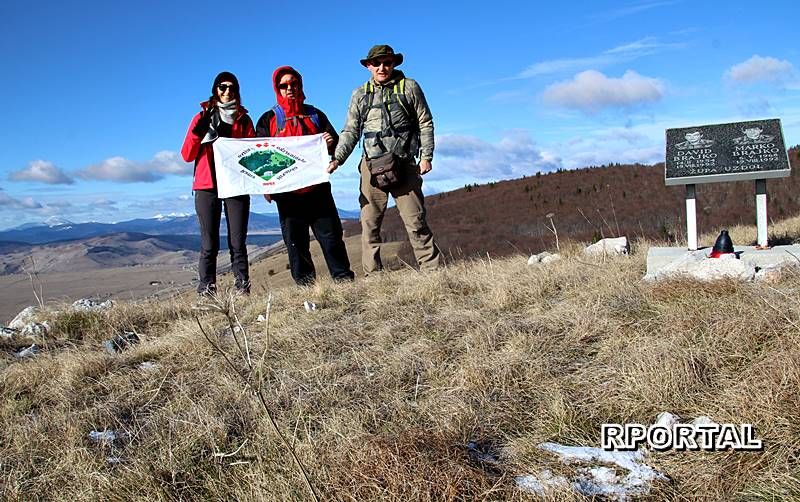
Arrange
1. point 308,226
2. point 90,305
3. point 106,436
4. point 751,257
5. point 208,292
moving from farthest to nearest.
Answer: point 308,226, point 90,305, point 751,257, point 208,292, point 106,436

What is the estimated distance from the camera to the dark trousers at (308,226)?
20.9ft

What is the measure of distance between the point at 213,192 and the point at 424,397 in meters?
4.17

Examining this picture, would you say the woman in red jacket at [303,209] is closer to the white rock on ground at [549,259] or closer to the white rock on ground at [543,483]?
the white rock on ground at [549,259]

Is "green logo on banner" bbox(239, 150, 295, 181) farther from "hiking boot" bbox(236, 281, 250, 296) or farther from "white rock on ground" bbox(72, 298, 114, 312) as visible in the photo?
"white rock on ground" bbox(72, 298, 114, 312)

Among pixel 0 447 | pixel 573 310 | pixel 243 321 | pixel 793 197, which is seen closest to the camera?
pixel 0 447

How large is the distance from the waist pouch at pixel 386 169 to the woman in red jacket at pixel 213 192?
149 cm

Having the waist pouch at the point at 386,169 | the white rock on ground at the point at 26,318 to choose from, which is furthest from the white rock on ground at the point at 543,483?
the white rock on ground at the point at 26,318

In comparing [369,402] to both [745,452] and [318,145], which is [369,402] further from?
[318,145]

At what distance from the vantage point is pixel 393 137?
596 cm

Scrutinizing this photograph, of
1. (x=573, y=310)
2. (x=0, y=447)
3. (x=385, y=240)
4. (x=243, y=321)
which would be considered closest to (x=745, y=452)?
(x=573, y=310)

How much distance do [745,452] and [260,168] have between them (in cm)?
530

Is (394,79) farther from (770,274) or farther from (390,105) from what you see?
(770,274)

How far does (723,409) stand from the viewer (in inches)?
91.4

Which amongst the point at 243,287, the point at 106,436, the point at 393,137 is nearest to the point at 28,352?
the point at 243,287
